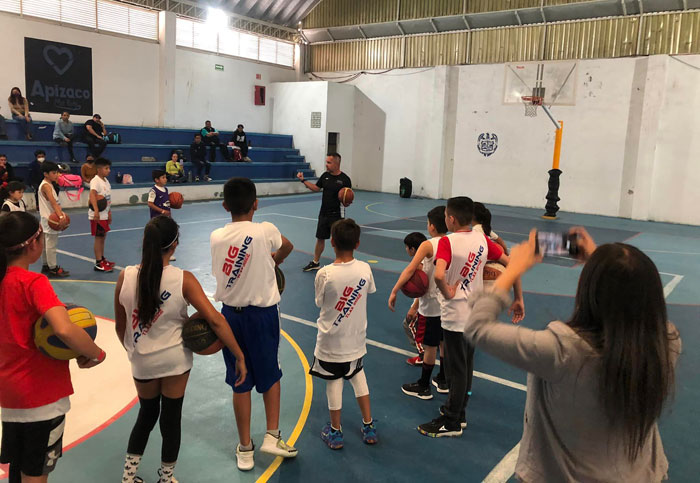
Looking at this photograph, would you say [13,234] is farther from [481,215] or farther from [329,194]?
[329,194]

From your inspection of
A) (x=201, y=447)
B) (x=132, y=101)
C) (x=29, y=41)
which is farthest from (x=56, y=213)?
(x=132, y=101)

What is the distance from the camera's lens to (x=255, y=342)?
11.9ft

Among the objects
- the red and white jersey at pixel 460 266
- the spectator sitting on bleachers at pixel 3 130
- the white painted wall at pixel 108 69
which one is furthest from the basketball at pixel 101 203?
the white painted wall at pixel 108 69

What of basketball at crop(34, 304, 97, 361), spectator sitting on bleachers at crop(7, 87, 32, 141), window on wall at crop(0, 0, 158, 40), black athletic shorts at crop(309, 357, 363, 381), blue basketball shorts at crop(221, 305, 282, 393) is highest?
window on wall at crop(0, 0, 158, 40)

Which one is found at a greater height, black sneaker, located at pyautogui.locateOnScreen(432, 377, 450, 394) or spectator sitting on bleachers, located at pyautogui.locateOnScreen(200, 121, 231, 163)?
spectator sitting on bleachers, located at pyautogui.locateOnScreen(200, 121, 231, 163)

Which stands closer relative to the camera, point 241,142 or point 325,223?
Result: point 325,223

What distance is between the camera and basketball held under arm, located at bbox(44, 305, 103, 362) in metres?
2.49

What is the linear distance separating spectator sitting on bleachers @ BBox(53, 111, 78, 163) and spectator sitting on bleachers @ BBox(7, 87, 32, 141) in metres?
0.72

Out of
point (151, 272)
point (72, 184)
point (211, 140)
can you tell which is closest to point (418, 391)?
point (151, 272)

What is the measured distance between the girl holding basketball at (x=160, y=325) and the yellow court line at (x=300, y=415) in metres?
0.67

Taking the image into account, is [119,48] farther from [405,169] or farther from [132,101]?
[405,169]

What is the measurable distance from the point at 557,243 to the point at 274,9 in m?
24.2

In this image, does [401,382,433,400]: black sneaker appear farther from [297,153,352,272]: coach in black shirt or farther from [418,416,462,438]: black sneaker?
[297,153,352,272]: coach in black shirt

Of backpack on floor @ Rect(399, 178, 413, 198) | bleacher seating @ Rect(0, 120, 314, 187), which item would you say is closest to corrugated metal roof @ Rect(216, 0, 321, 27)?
bleacher seating @ Rect(0, 120, 314, 187)
